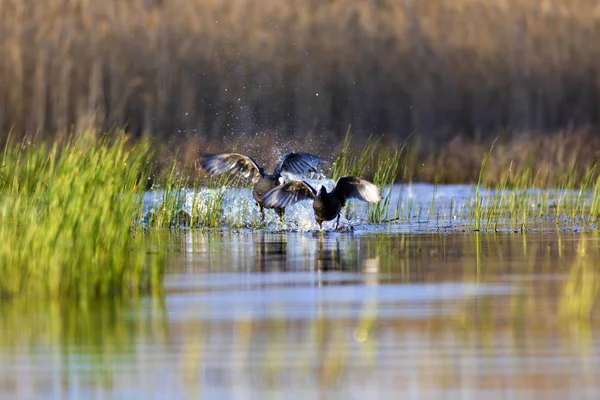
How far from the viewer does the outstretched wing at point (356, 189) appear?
45.1ft

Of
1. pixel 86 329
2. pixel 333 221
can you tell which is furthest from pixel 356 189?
pixel 86 329

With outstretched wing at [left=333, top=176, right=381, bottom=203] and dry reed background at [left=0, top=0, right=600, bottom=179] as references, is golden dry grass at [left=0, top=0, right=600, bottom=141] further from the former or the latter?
outstretched wing at [left=333, top=176, right=381, bottom=203]

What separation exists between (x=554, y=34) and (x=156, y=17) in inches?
278

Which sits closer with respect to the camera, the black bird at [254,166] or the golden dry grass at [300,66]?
the black bird at [254,166]

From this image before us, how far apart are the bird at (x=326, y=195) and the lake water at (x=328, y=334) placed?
2.85 metres

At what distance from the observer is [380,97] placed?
2295 centimetres

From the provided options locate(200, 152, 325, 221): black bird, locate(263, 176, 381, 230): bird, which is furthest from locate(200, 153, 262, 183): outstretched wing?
locate(263, 176, 381, 230): bird

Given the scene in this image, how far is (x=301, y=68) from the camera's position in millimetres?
22875

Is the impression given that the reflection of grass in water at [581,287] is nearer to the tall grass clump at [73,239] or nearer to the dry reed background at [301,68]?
the tall grass clump at [73,239]

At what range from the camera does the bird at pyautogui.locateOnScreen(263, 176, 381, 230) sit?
14000mm

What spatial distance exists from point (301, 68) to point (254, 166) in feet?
23.4

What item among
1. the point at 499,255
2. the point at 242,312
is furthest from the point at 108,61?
the point at 242,312

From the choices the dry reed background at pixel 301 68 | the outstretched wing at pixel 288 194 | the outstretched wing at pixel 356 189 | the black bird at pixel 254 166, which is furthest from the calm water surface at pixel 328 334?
the dry reed background at pixel 301 68

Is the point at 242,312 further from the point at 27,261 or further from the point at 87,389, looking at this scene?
the point at 87,389
